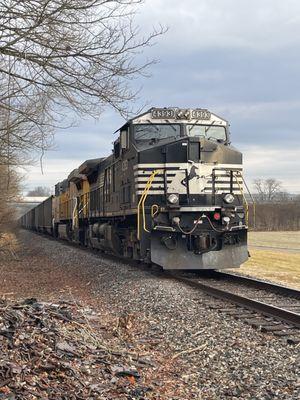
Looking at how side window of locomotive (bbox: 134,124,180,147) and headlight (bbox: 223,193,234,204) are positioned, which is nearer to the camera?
headlight (bbox: 223,193,234,204)

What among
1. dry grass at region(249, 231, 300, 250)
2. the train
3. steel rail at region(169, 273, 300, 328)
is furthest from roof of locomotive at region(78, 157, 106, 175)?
dry grass at region(249, 231, 300, 250)

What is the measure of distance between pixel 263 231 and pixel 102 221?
59964 millimetres

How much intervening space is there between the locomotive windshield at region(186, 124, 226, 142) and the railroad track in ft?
11.5

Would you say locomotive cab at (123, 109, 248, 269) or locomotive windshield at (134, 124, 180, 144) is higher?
locomotive windshield at (134, 124, 180, 144)

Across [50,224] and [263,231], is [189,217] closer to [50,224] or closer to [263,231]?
[50,224]

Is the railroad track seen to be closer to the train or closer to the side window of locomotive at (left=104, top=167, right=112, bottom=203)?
the train

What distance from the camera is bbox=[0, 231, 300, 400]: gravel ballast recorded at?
187 inches

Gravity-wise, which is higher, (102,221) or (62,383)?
(102,221)

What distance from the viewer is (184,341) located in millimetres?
6406

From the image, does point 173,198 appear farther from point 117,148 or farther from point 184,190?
point 117,148

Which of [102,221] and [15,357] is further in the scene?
[102,221]

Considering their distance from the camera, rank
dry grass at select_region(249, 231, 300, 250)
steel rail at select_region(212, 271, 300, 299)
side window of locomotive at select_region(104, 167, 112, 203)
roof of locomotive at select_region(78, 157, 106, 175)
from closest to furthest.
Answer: steel rail at select_region(212, 271, 300, 299) → side window of locomotive at select_region(104, 167, 112, 203) → roof of locomotive at select_region(78, 157, 106, 175) → dry grass at select_region(249, 231, 300, 250)

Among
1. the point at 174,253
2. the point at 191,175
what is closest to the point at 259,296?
the point at 174,253

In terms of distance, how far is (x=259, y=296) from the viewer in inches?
386
